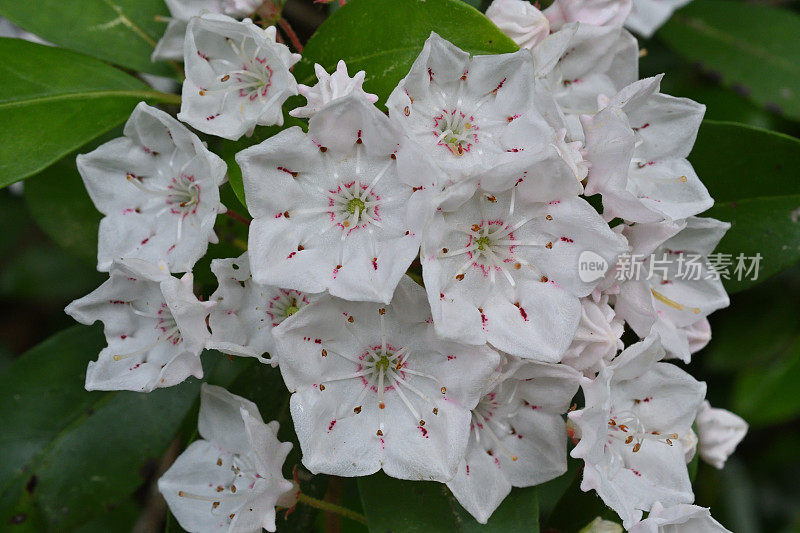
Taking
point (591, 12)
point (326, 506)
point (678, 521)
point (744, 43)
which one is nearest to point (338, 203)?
point (326, 506)

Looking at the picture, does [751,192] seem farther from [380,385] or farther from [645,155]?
[380,385]

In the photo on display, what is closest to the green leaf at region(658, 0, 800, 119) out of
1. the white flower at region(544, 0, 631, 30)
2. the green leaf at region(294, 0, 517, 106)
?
the white flower at region(544, 0, 631, 30)

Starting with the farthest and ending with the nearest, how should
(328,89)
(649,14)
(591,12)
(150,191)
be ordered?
(649,14) < (591,12) < (150,191) < (328,89)

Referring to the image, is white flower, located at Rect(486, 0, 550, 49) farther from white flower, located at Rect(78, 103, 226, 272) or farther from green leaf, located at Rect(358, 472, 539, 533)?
green leaf, located at Rect(358, 472, 539, 533)

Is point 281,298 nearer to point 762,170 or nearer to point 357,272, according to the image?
point 357,272

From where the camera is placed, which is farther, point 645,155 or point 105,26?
point 105,26

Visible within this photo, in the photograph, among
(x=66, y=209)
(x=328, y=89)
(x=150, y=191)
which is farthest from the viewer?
(x=66, y=209)

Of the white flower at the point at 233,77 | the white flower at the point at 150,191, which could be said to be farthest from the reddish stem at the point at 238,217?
the white flower at the point at 233,77

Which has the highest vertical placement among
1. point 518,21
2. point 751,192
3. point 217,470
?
point 518,21
